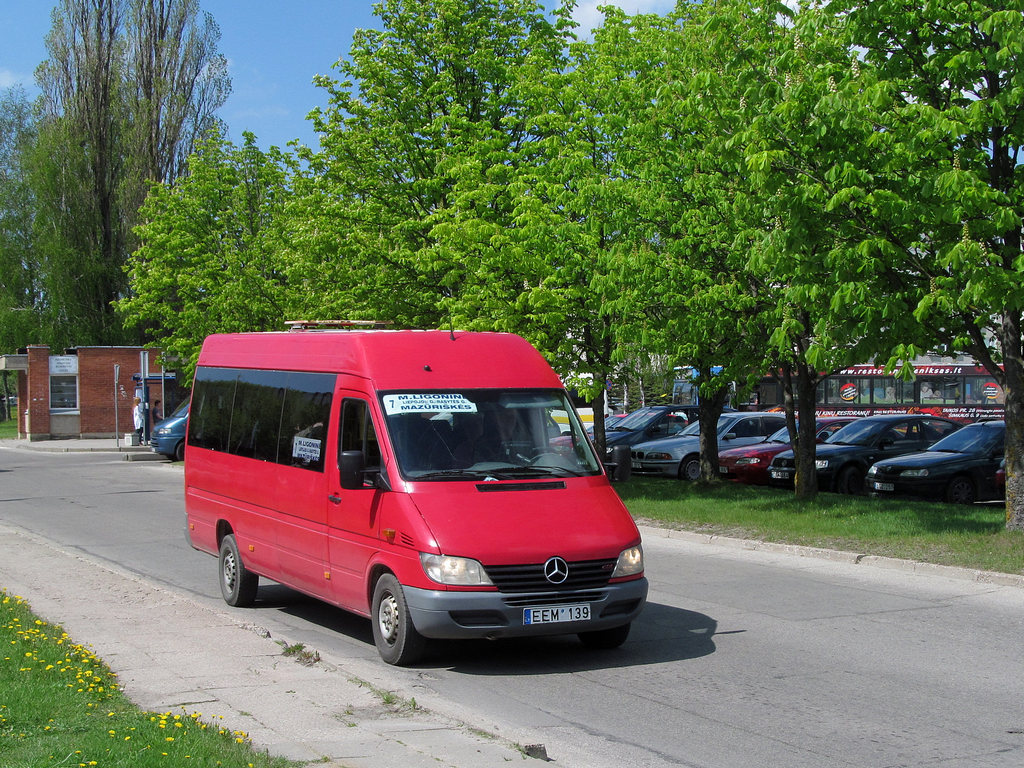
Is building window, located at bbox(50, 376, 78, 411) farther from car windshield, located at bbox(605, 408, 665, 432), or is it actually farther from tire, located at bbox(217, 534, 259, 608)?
tire, located at bbox(217, 534, 259, 608)

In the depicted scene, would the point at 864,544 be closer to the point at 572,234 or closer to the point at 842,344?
the point at 842,344

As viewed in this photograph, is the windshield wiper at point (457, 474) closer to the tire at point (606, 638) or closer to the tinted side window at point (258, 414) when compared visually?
the tire at point (606, 638)

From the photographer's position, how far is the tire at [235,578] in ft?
34.7

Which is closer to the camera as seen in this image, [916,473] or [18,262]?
[916,473]

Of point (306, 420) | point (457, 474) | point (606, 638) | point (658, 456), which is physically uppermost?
point (306, 420)

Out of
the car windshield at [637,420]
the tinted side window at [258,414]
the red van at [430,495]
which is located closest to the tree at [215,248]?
the car windshield at [637,420]

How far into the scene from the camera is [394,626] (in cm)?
805

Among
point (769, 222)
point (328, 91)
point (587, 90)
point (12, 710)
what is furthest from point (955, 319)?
point (328, 91)

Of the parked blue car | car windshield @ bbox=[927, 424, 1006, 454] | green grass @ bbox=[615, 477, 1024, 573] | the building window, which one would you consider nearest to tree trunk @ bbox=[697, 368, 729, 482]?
green grass @ bbox=[615, 477, 1024, 573]

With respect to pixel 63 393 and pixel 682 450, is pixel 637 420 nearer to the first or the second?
pixel 682 450

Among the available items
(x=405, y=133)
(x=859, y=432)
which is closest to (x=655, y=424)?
(x=859, y=432)

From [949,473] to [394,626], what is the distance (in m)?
14.5

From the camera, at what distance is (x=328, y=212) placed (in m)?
24.8

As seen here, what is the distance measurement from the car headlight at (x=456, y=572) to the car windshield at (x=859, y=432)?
16.8m
